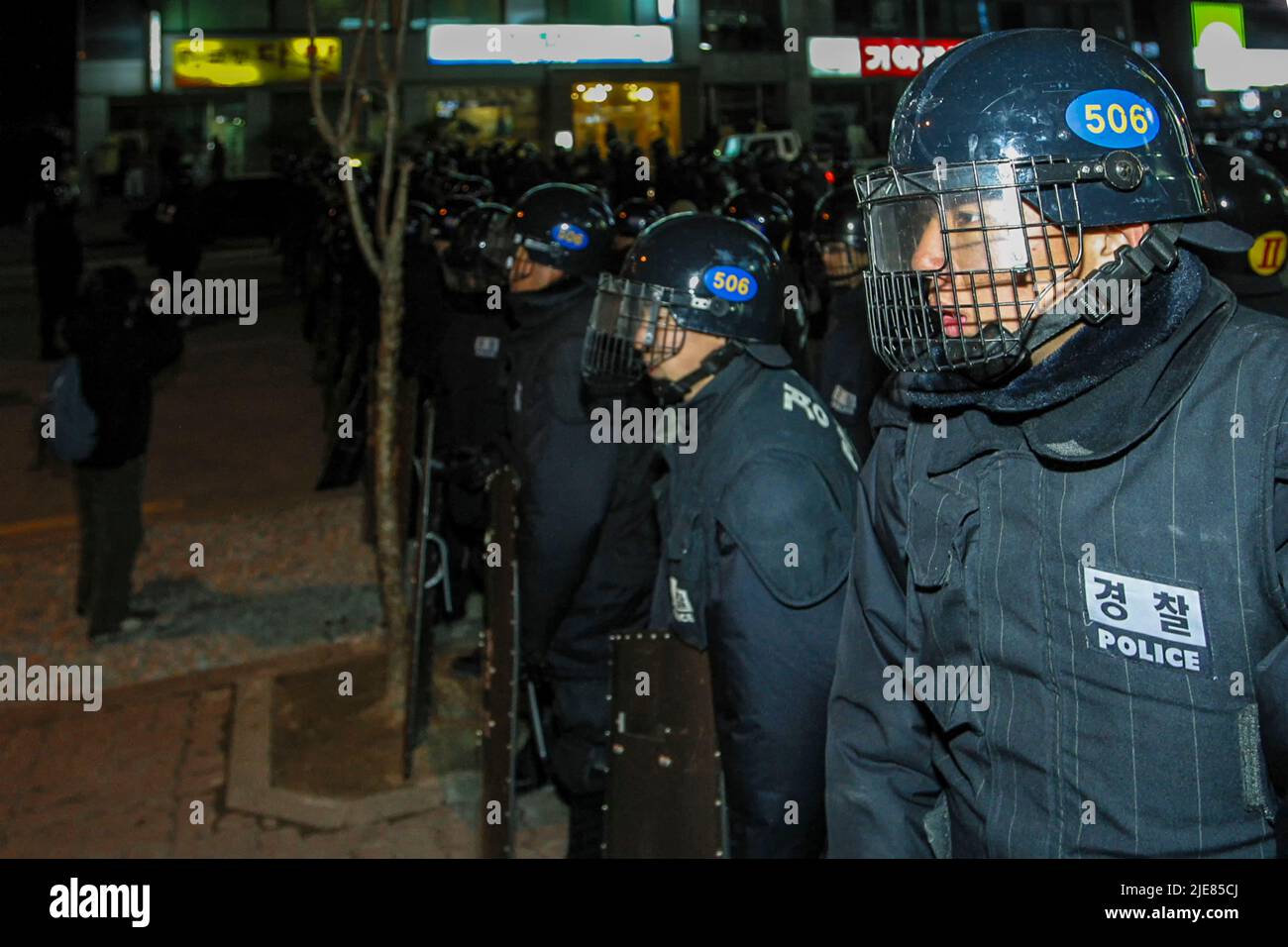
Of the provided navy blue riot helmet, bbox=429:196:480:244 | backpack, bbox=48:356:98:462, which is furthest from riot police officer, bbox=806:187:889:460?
backpack, bbox=48:356:98:462

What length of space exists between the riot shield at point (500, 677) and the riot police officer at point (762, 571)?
3.10ft

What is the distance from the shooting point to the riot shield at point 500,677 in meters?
3.98

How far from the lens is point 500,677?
13.3 ft

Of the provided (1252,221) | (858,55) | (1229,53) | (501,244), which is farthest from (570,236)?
(858,55)

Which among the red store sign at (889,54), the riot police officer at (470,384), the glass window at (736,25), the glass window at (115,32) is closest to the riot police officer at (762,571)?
the riot police officer at (470,384)

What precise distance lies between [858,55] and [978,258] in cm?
3932

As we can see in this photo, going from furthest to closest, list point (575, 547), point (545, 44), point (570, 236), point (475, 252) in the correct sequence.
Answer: point (545, 44)
point (475, 252)
point (570, 236)
point (575, 547)

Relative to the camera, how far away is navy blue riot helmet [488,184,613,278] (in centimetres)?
530

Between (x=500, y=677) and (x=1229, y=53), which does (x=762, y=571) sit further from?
(x=1229, y=53)

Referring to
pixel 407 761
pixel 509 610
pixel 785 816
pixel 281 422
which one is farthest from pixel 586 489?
pixel 281 422

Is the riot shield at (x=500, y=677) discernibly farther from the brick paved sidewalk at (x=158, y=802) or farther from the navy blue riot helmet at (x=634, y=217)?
the navy blue riot helmet at (x=634, y=217)

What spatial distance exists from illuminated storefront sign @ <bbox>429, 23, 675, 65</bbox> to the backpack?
32081 millimetres

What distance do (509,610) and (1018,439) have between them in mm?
2390

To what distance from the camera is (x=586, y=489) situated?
4461 millimetres
